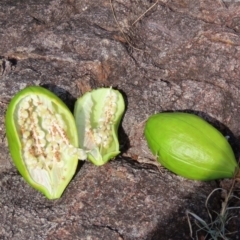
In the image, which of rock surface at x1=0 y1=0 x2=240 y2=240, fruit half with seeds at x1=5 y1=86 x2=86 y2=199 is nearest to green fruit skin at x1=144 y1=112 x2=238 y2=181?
rock surface at x1=0 y1=0 x2=240 y2=240

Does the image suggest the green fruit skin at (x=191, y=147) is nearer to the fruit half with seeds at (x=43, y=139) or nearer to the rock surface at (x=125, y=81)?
the rock surface at (x=125, y=81)

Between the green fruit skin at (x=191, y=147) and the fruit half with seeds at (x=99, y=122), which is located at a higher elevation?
the green fruit skin at (x=191, y=147)

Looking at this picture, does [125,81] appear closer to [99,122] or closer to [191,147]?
[99,122]

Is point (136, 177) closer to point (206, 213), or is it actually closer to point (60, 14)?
point (206, 213)

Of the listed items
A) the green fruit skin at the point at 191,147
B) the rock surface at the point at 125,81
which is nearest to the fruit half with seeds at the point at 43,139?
the rock surface at the point at 125,81

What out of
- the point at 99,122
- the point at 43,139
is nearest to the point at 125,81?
the point at 99,122

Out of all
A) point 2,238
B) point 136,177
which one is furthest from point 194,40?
point 2,238
